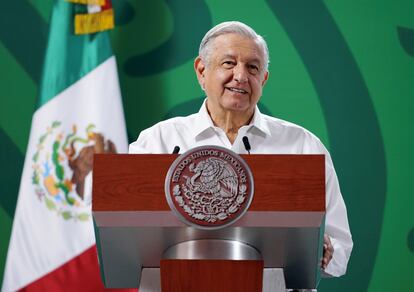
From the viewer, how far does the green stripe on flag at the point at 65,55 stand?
3.85 metres

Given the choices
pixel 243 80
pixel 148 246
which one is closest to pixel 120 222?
pixel 148 246

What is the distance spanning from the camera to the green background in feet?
13.1

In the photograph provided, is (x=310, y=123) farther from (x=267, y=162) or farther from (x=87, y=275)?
(x=267, y=162)

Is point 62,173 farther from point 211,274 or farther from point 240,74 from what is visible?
point 211,274

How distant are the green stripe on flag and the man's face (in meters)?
1.25

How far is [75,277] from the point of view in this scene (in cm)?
378

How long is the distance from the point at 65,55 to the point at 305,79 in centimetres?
120

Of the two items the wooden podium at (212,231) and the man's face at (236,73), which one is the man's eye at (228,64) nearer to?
the man's face at (236,73)

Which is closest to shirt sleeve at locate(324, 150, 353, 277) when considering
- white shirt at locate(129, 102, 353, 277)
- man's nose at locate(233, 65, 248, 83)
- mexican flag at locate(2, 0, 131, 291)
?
white shirt at locate(129, 102, 353, 277)

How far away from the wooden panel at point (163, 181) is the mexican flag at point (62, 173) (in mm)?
1938

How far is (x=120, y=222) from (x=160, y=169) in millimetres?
152

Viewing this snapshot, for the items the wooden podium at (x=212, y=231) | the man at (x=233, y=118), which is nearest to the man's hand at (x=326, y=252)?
the wooden podium at (x=212, y=231)

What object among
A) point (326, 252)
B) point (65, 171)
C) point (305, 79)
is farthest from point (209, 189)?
point (305, 79)

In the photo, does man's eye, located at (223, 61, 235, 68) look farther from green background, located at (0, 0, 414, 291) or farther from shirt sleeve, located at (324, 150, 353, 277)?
green background, located at (0, 0, 414, 291)
